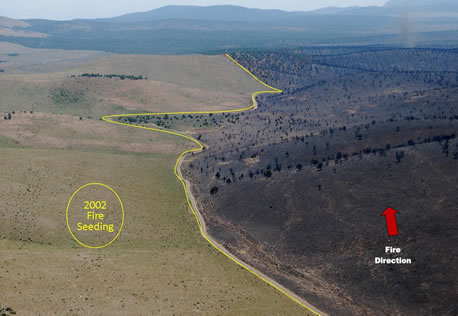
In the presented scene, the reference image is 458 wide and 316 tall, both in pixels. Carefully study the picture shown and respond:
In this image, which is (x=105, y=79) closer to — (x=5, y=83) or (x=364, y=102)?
(x=5, y=83)

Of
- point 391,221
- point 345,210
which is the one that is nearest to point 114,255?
point 345,210

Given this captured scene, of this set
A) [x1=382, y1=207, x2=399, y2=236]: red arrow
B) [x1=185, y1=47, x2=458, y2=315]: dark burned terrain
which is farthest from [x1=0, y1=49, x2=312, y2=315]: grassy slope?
[x1=382, y1=207, x2=399, y2=236]: red arrow

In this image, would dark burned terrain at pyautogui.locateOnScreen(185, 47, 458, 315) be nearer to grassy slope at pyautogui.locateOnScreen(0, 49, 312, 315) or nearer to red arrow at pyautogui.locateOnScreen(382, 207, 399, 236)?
red arrow at pyautogui.locateOnScreen(382, 207, 399, 236)

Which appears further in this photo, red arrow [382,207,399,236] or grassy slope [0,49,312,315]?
red arrow [382,207,399,236]

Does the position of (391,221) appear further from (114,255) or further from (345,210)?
(114,255)

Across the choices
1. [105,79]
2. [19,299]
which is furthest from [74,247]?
[105,79]
